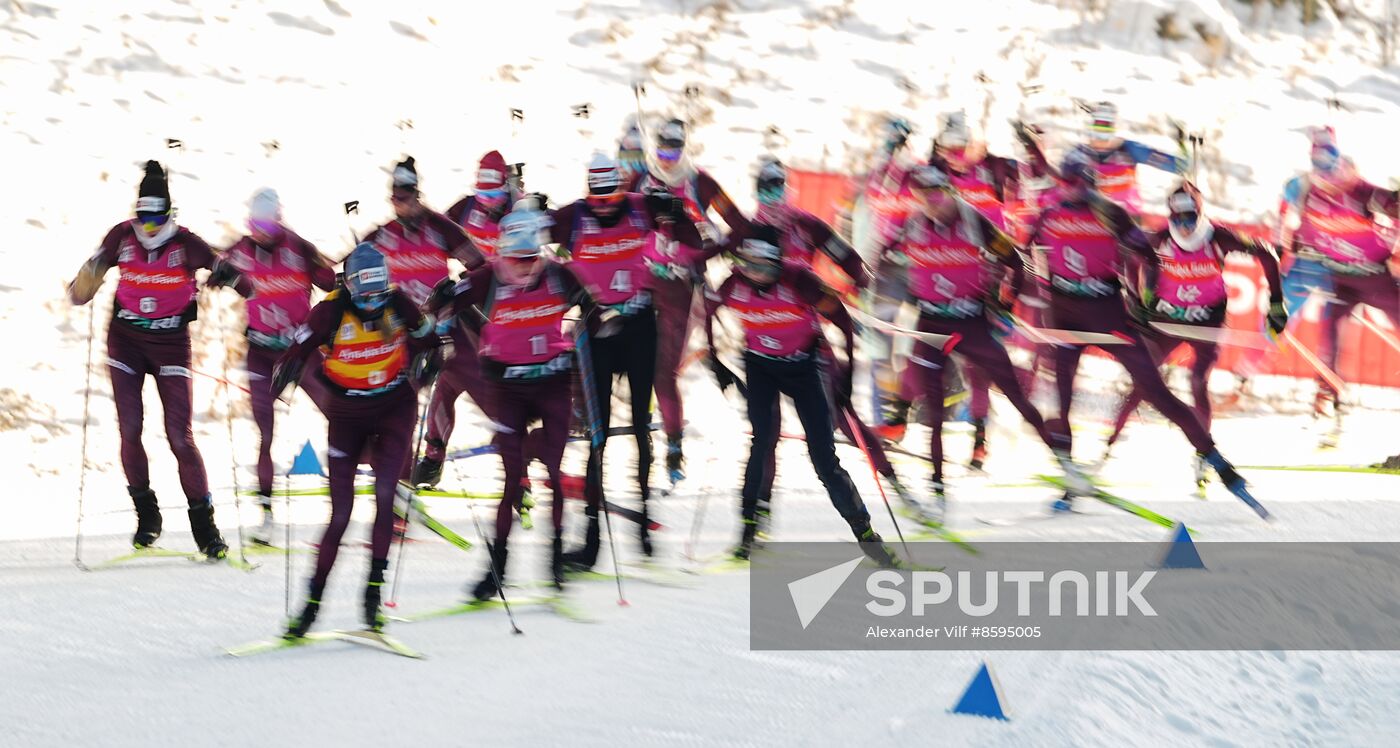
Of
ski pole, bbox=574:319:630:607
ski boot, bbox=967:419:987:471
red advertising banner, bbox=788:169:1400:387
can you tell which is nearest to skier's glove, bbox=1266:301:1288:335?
ski boot, bbox=967:419:987:471

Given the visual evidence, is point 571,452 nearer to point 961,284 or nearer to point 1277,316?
point 961,284

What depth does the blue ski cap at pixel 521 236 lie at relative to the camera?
309 inches

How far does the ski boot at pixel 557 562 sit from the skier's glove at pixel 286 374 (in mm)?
1689

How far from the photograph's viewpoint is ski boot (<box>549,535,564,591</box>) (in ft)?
27.0

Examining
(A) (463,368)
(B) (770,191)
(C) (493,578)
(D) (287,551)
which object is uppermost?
(B) (770,191)

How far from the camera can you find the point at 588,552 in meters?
8.85

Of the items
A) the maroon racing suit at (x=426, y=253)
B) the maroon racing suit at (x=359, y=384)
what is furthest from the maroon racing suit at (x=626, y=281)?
the maroon racing suit at (x=359, y=384)

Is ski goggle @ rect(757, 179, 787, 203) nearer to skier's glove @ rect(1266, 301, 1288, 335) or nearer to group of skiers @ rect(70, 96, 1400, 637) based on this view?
group of skiers @ rect(70, 96, 1400, 637)

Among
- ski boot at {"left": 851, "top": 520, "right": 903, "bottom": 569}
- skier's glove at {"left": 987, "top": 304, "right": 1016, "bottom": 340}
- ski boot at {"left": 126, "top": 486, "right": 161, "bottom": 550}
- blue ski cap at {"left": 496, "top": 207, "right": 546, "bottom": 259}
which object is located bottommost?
ski boot at {"left": 126, "top": 486, "right": 161, "bottom": 550}

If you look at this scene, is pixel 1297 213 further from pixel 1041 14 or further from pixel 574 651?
pixel 1041 14

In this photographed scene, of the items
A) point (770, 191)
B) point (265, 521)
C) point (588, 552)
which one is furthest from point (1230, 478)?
point (265, 521)

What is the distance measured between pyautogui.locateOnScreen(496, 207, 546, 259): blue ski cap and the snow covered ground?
5.82 ft

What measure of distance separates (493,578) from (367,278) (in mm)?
1778

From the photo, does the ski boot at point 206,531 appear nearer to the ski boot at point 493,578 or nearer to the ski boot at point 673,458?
the ski boot at point 493,578
